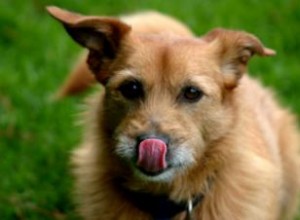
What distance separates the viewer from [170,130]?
4.54 metres

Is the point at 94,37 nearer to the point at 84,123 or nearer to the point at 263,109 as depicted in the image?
the point at 84,123

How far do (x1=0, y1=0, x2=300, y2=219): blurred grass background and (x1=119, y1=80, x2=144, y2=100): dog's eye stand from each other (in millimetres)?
1575

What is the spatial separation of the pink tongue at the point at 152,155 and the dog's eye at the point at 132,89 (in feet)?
0.98

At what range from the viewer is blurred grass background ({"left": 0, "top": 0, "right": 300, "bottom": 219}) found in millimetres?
6262

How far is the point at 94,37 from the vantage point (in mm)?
4883

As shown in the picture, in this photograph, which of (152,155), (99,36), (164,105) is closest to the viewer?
(152,155)

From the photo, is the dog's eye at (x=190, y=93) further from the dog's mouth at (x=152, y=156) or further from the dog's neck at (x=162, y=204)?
the dog's neck at (x=162, y=204)

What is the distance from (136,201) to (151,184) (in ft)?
0.53

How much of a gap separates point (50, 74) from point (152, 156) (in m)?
2.97

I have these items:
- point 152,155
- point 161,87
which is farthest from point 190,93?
point 152,155

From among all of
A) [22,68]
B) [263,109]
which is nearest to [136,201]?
[263,109]

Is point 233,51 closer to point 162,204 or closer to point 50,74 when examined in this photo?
point 162,204

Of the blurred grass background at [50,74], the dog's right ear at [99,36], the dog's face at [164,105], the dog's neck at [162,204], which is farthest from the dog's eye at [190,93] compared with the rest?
the blurred grass background at [50,74]

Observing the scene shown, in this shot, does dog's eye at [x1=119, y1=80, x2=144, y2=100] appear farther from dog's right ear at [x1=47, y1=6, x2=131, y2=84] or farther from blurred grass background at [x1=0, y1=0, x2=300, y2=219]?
blurred grass background at [x1=0, y1=0, x2=300, y2=219]
